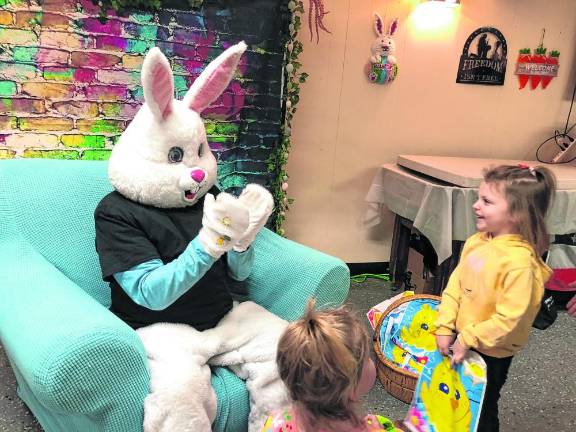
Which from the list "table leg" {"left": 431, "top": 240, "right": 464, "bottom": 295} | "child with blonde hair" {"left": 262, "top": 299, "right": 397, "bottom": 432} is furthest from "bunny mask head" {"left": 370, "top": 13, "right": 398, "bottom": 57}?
"child with blonde hair" {"left": 262, "top": 299, "right": 397, "bottom": 432}

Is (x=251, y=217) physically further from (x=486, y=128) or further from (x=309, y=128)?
(x=486, y=128)

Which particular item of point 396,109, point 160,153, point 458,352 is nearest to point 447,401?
point 458,352

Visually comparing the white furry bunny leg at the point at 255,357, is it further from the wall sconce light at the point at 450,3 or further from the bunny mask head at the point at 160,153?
the wall sconce light at the point at 450,3

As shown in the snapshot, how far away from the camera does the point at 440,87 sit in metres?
2.79

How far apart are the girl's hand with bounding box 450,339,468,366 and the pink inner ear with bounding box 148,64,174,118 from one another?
3.21ft

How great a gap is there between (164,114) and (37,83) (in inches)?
35.6

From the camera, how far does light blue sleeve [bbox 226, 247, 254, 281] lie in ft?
4.64

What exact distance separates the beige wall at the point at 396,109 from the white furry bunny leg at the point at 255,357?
141 centimetres

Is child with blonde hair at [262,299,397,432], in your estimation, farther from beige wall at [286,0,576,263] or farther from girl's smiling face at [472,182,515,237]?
beige wall at [286,0,576,263]

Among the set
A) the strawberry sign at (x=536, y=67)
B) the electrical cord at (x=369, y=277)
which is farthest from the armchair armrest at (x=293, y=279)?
the strawberry sign at (x=536, y=67)

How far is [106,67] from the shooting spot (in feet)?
6.48

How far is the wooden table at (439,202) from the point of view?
218 centimetres

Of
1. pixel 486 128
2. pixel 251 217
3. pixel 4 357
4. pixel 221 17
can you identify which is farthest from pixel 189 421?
pixel 486 128

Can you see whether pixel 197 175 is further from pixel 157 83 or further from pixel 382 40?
pixel 382 40
